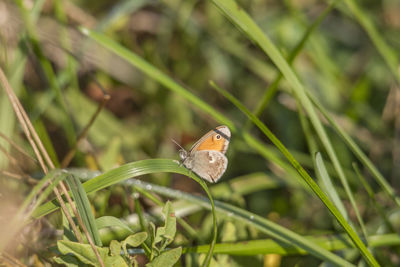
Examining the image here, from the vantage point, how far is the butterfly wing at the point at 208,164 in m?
1.64

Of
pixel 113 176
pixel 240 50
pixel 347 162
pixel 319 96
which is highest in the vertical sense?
pixel 240 50

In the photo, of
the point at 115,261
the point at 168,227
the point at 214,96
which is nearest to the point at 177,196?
the point at 168,227

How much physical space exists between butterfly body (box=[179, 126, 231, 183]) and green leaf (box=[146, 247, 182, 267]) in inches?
18.2

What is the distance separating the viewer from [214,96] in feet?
10.1

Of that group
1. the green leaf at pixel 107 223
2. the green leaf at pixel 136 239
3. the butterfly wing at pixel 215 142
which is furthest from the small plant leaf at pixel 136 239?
the butterfly wing at pixel 215 142

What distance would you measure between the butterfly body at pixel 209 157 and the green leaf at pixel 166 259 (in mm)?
463

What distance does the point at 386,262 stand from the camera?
1.70 meters

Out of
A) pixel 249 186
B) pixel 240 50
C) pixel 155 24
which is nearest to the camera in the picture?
pixel 249 186

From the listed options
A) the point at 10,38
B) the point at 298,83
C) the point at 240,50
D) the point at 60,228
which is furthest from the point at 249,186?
the point at 10,38

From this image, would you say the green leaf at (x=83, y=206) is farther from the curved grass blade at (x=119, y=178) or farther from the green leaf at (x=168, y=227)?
the green leaf at (x=168, y=227)

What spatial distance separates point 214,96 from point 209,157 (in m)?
1.46

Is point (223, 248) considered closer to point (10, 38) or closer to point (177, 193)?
point (177, 193)

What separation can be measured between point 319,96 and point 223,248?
1.78m

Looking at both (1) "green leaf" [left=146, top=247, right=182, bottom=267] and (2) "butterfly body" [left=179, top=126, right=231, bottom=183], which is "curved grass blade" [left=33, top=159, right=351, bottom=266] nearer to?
(2) "butterfly body" [left=179, top=126, right=231, bottom=183]
